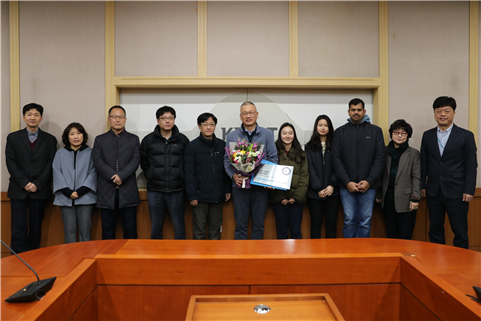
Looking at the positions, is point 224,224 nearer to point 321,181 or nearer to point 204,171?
point 204,171

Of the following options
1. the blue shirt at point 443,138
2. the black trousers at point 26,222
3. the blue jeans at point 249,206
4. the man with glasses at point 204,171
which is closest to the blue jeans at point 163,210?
the man with glasses at point 204,171

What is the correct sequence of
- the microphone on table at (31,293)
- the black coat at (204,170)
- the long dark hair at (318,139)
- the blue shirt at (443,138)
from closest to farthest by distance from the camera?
the microphone on table at (31,293)
the blue shirt at (443,138)
the black coat at (204,170)
the long dark hair at (318,139)

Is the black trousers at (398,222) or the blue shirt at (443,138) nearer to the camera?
the blue shirt at (443,138)

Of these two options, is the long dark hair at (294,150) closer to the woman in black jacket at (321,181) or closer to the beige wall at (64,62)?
the woman in black jacket at (321,181)

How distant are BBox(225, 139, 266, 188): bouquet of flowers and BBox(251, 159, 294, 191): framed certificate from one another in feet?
0.30

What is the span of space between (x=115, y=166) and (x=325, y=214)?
7.65 ft

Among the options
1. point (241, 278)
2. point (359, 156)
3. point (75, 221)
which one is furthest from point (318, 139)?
point (75, 221)

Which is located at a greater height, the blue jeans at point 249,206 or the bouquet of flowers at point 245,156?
the bouquet of flowers at point 245,156

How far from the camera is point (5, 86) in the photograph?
3.75 m

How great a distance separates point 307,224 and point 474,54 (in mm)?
2948

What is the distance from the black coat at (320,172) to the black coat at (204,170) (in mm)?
967

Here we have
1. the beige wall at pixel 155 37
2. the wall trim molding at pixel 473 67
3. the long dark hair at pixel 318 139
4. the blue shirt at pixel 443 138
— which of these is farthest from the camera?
the wall trim molding at pixel 473 67

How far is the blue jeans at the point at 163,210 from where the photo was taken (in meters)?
3.36

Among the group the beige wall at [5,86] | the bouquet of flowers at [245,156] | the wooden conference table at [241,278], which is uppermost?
the beige wall at [5,86]
